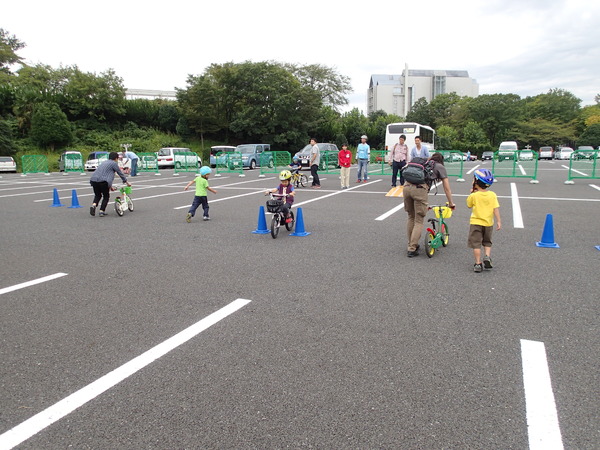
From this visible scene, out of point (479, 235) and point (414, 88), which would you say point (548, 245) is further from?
point (414, 88)

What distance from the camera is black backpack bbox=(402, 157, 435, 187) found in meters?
6.16

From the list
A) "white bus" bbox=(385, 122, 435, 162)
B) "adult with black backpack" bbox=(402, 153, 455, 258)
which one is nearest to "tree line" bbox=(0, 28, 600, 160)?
"white bus" bbox=(385, 122, 435, 162)

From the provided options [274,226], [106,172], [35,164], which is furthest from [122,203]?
[35,164]

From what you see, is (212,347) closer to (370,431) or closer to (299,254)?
(370,431)

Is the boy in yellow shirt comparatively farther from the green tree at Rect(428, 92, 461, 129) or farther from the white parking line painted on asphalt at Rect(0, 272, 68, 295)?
the green tree at Rect(428, 92, 461, 129)

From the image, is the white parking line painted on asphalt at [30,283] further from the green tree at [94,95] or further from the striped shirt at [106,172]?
the green tree at [94,95]

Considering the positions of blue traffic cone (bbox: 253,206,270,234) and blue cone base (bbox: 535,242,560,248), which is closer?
blue cone base (bbox: 535,242,560,248)

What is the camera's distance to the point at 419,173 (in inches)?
242

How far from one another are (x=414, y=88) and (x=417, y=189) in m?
114

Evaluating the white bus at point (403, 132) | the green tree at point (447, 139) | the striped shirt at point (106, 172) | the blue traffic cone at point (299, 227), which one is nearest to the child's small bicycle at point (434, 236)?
the blue traffic cone at point (299, 227)

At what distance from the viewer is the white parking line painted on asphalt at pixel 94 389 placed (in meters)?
2.47

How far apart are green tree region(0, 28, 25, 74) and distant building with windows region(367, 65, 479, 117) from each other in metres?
80.7

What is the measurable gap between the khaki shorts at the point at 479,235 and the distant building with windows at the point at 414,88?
111 meters

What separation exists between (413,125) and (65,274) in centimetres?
2721
